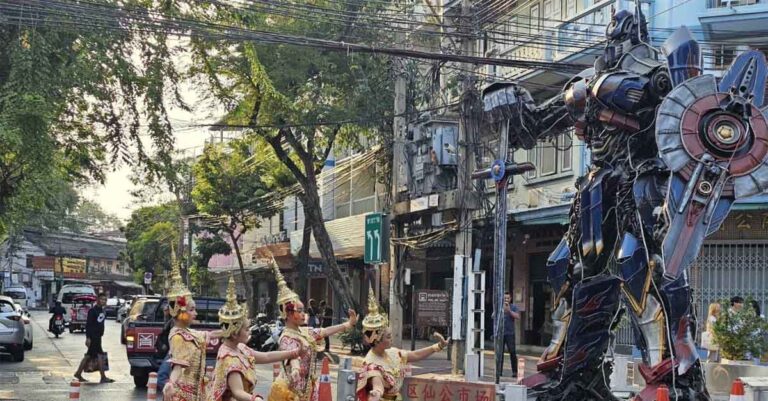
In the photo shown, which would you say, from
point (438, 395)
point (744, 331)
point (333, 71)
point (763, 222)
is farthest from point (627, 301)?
point (333, 71)

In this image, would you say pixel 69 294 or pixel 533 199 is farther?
pixel 69 294

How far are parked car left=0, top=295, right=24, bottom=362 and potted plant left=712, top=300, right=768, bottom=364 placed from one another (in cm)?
1576

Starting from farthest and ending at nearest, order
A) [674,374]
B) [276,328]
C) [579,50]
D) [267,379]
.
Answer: [276,328] → [579,50] → [267,379] → [674,374]

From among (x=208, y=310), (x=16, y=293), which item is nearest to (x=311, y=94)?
(x=208, y=310)

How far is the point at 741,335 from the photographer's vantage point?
1290 cm

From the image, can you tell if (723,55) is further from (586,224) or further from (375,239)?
(586,224)

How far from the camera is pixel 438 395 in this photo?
884cm

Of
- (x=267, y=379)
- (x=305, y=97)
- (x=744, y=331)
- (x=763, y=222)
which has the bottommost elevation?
(x=267, y=379)

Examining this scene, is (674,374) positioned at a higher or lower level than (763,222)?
lower

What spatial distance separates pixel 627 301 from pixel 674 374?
2.46 feet

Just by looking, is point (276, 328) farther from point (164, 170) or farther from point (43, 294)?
point (43, 294)

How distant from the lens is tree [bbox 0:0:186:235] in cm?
1356

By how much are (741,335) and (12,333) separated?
52.7ft

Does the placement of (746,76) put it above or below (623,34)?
below
